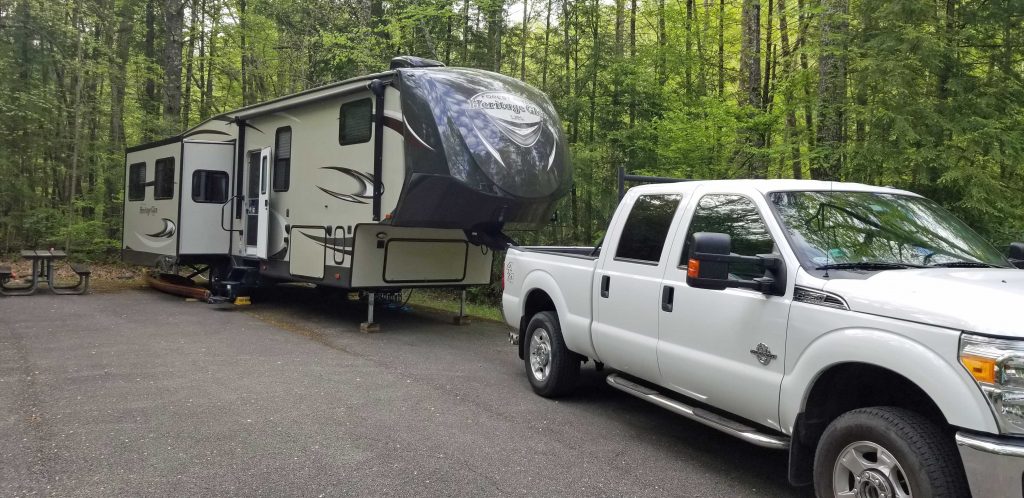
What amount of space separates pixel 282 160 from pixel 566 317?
7109mm

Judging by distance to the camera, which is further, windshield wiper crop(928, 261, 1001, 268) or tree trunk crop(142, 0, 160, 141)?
tree trunk crop(142, 0, 160, 141)

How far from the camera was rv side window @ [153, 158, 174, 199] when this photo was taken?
13383mm

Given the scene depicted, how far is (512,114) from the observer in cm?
916

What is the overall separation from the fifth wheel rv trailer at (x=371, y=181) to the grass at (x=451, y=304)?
4.79 ft

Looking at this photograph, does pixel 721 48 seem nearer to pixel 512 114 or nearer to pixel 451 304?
pixel 451 304

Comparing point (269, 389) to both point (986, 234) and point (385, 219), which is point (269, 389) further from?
point (986, 234)

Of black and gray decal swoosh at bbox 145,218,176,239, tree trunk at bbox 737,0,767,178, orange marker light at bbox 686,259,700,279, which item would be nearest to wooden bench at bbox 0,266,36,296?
black and gray decal swoosh at bbox 145,218,176,239

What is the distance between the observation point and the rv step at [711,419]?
3.94m

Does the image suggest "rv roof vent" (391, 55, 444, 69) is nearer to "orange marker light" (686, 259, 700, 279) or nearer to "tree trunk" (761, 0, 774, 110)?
"orange marker light" (686, 259, 700, 279)

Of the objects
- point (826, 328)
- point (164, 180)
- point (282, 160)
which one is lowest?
point (826, 328)

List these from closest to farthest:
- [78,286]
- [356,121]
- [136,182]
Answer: [356,121] < [78,286] < [136,182]

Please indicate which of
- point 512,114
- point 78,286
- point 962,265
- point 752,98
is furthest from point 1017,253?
point 78,286

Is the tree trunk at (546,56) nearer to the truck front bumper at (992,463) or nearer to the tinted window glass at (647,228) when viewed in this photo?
the tinted window glass at (647,228)

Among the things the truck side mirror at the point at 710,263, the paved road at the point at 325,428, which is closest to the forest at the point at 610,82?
the paved road at the point at 325,428
